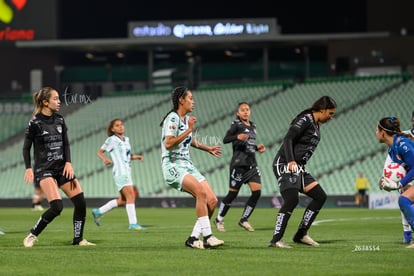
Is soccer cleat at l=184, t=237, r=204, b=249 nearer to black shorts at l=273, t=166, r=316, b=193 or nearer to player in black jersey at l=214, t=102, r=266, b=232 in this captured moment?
black shorts at l=273, t=166, r=316, b=193

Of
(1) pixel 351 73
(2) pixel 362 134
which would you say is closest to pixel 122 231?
(2) pixel 362 134

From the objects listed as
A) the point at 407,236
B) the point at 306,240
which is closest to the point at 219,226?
the point at 306,240

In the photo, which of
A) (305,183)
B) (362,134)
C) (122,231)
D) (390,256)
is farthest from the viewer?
(362,134)

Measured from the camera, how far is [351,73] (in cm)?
5291

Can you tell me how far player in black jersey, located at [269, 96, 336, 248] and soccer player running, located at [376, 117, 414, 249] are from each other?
2.74 ft

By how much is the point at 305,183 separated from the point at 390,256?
8.08ft

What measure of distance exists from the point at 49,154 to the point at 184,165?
2.18 metres

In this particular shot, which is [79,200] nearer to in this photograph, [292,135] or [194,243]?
[194,243]

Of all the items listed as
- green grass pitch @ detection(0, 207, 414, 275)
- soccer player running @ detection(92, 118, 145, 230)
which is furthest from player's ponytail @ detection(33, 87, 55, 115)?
soccer player running @ detection(92, 118, 145, 230)

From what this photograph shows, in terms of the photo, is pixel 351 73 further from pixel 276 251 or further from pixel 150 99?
pixel 276 251

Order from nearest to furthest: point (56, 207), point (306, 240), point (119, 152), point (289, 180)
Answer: point (289, 180), point (56, 207), point (306, 240), point (119, 152)

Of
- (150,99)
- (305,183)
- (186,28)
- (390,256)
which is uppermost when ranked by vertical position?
(186,28)

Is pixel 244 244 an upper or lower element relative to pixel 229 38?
lower

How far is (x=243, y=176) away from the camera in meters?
21.8
